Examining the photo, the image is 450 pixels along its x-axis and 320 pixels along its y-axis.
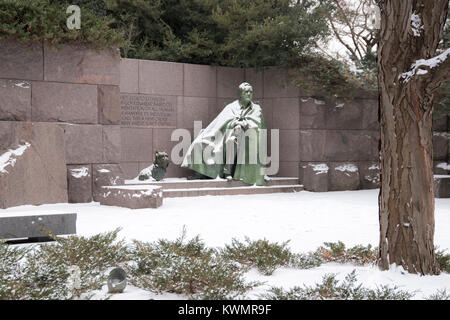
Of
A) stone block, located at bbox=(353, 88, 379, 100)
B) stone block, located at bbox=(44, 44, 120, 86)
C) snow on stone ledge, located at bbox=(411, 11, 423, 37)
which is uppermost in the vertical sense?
stone block, located at bbox=(44, 44, 120, 86)

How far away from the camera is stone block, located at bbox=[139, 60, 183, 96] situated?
565 inches

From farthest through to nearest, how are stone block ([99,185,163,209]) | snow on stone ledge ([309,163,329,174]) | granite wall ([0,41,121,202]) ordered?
snow on stone ledge ([309,163,329,174]) → granite wall ([0,41,121,202]) → stone block ([99,185,163,209])

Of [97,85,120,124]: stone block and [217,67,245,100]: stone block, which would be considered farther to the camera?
[217,67,245,100]: stone block

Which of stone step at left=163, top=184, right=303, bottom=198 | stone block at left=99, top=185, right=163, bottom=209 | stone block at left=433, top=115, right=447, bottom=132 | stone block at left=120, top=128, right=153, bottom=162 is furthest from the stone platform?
stone block at left=433, top=115, right=447, bottom=132

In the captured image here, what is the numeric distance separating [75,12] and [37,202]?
11.4 feet

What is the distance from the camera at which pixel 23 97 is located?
1082 cm

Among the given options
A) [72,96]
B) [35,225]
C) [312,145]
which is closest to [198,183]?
[312,145]

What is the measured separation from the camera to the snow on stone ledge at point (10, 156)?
9984mm

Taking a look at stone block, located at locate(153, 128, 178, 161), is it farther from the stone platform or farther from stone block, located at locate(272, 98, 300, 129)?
stone block, located at locate(272, 98, 300, 129)

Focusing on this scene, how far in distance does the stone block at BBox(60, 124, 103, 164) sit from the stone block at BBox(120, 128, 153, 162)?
2466 mm

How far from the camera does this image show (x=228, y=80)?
15672 millimetres

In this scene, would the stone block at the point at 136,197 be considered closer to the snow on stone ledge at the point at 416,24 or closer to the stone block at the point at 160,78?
the stone block at the point at 160,78
